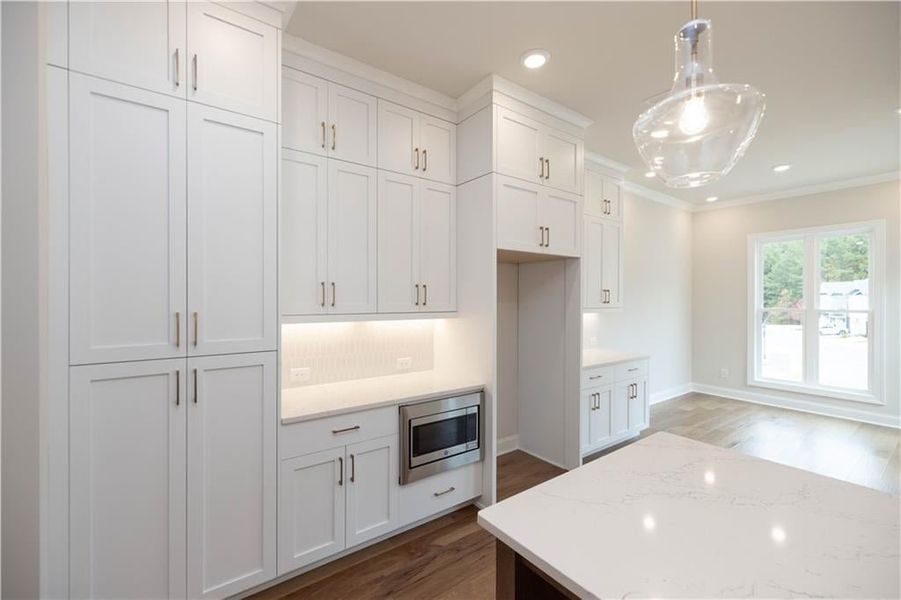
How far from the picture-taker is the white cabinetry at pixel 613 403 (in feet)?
11.6

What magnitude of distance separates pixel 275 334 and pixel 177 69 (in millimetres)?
1250

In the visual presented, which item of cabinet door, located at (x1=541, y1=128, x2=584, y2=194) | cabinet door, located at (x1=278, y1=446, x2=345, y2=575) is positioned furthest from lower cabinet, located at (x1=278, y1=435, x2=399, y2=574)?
cabinet door, located at (x1=541, y1=128, x2=584, y2=194)

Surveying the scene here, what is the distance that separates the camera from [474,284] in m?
2.77

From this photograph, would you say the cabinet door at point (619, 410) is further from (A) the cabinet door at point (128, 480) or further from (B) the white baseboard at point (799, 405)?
(A) the cabinet door at point (128, 480)

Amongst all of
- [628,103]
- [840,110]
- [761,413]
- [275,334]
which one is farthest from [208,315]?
[761,413]

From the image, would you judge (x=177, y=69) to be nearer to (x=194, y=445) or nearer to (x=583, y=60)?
(x=194, y=445)

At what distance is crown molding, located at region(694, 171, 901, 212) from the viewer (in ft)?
→ 14.8

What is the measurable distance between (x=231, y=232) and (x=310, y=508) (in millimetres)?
1468

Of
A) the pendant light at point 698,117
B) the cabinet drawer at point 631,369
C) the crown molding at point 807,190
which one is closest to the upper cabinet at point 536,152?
the pendant light at point 698,117

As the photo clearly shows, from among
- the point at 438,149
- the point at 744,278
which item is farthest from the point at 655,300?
the point at 438,149

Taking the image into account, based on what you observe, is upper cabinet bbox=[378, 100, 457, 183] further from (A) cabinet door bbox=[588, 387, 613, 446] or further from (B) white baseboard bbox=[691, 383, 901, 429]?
(B) white baseboard bbox=[691, 383, 901, 429]

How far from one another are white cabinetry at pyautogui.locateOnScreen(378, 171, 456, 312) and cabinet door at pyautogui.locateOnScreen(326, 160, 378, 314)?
65 millimetres

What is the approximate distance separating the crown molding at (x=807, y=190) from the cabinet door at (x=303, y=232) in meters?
5.81

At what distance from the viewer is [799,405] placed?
5.13m
